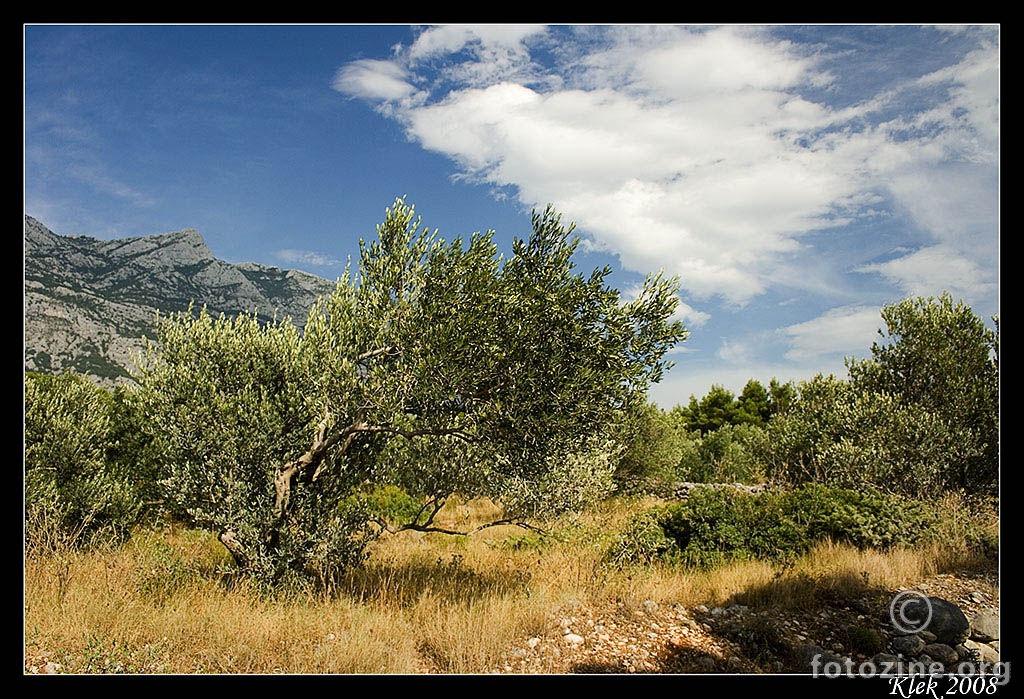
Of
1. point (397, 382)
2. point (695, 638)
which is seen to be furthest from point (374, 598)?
point (695, 638)

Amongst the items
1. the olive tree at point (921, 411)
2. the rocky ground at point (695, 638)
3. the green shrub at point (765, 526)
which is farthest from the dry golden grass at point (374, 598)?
the olive tree at point (921, 411)

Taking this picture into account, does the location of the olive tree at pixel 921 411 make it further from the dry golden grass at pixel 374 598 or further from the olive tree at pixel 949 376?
the dry golden grass at pixel 374 598

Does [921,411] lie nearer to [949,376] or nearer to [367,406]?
[949,376]

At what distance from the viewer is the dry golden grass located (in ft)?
22.2

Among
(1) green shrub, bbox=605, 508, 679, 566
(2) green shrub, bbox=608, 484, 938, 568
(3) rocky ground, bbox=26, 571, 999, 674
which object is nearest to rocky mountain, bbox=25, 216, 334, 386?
(1) green shrub, bbox=605, 508, 679, 566

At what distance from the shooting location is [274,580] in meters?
8.83

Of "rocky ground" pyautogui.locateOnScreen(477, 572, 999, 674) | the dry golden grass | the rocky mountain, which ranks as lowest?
"rocky ground" pyautogui.locateOnScreen(477, 572, 999, 674)

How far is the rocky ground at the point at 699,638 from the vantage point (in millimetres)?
7734

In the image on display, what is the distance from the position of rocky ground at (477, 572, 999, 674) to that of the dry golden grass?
1.12 feet

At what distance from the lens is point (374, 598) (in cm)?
946

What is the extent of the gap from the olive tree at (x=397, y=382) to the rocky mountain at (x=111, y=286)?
46.4 feet

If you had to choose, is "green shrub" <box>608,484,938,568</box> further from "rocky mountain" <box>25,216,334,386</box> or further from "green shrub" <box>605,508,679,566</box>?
"rocky mountain" <box>25,216,334,386</box>
